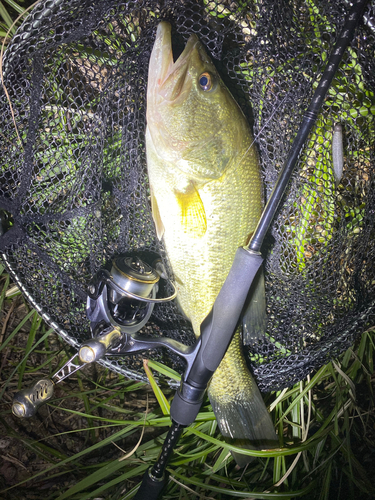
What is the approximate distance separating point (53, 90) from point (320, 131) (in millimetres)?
1283

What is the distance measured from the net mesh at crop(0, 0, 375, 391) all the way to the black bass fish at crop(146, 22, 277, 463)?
0.14 meters

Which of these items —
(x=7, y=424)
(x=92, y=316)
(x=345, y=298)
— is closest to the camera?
(x=92, y=316)

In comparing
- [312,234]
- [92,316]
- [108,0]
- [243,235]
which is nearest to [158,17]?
[108,0]

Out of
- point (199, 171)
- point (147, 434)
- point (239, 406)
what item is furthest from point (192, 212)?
point (147, 434)

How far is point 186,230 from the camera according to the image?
143 cm

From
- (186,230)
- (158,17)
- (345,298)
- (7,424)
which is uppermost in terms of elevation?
(158,17)

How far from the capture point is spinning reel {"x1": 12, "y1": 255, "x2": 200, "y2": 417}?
1312 mm

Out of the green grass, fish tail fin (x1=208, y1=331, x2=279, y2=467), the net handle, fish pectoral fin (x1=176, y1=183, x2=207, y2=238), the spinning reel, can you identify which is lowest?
the green grass

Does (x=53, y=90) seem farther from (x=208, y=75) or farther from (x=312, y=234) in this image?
(x=312, y=234)

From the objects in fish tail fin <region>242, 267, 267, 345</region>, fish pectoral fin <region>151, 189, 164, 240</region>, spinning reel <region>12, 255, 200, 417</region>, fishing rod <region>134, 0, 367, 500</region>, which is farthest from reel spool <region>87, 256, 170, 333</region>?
fish tail fin <region>242, 267, 267, 345</region>

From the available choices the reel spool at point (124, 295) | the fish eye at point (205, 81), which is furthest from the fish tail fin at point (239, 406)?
the fish eye at point (205, 81)

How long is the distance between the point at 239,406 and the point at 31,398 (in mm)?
955

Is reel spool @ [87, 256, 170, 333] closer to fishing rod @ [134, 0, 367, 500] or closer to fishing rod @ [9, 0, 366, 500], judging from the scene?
fishing rod @ [9, 0, 366, 500]

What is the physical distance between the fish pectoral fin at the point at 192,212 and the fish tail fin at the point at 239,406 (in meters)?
0.55
